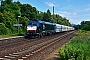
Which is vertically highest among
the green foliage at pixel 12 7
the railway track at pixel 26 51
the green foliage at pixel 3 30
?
the green foliage at pixel 12 7

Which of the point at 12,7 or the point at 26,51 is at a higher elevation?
the point at 12,7

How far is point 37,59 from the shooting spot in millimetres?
12875

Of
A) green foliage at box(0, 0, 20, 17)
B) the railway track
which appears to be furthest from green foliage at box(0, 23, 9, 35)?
the railway track

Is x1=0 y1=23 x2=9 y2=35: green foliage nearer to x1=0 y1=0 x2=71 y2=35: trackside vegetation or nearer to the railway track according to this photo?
x1=0 y1=0 x2=71 y2=35: trackside vegetation

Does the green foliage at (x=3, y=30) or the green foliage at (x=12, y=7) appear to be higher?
the green foliage at (x=12, y=7)


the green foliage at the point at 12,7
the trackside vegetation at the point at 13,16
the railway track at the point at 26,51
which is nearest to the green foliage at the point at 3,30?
the trackside vegetation at the point at 13,16

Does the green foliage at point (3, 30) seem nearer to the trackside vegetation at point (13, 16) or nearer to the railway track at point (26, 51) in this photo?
the trackside vegetation at point (13, 16)

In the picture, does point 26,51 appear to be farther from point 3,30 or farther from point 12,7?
point 12,7

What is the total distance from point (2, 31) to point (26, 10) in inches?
1644

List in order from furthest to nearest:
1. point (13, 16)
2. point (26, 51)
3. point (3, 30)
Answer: point (13, 16) → point (3, 30) → point (26, 51)

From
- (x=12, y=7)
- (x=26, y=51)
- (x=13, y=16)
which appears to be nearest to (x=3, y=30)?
(x=13, y=16)

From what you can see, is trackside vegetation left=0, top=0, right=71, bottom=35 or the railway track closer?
the railway track

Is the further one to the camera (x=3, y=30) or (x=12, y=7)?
(x=12, y=7)

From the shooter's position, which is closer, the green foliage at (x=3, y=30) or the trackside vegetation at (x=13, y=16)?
the green foliage at (x=3, y=30)
